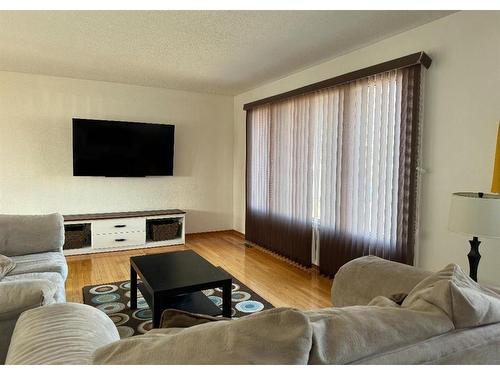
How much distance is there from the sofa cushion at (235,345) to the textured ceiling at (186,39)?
92.7 inches

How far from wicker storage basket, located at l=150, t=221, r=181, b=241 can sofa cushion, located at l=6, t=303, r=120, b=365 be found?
352cm

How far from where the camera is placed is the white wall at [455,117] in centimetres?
235

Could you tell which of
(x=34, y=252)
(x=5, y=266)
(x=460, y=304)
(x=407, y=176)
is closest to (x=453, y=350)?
(x=460, y=304)

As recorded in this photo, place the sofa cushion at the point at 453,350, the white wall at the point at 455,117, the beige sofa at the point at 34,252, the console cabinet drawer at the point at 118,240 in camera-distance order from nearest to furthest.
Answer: the sofa cushion at the point at 453,350, the beige sofa at the point at 34,252, the white wall at the point at 455,117, the console cabinet drawer at the point at 118,240

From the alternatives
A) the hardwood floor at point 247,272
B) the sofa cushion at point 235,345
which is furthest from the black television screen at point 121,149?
the sofa cushion at point 235,345

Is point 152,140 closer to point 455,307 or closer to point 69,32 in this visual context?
point 69,32

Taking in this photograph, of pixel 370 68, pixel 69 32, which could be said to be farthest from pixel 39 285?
pixel 370 68

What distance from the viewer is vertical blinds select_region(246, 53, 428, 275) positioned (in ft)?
9.31

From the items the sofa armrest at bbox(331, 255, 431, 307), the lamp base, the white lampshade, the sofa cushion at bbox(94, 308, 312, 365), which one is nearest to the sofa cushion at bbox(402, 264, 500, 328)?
the sofa cushion at bbox(94, 308, 312, 365)

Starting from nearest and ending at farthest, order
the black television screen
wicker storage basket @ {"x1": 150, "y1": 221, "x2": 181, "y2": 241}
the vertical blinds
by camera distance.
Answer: the vertical blinds
the black television screen
wicker storage basket @ {"x1": 150, "y1": 221, "x2": 181, "y2": 241}

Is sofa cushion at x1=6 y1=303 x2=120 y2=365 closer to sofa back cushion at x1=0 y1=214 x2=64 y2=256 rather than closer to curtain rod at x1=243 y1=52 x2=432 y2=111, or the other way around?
sofa back cushion at x1=0 y1=214 x2=64 y2=256

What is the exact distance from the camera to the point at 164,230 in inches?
195

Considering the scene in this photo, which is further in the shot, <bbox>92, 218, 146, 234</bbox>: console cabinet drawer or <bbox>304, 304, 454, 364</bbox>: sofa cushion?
<bbox>92, 218, 146, 234</bbox>: console cabinet drawer

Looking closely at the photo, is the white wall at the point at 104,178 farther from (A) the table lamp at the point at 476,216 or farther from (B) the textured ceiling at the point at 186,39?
(A) the table lamp at the point at 476,216
